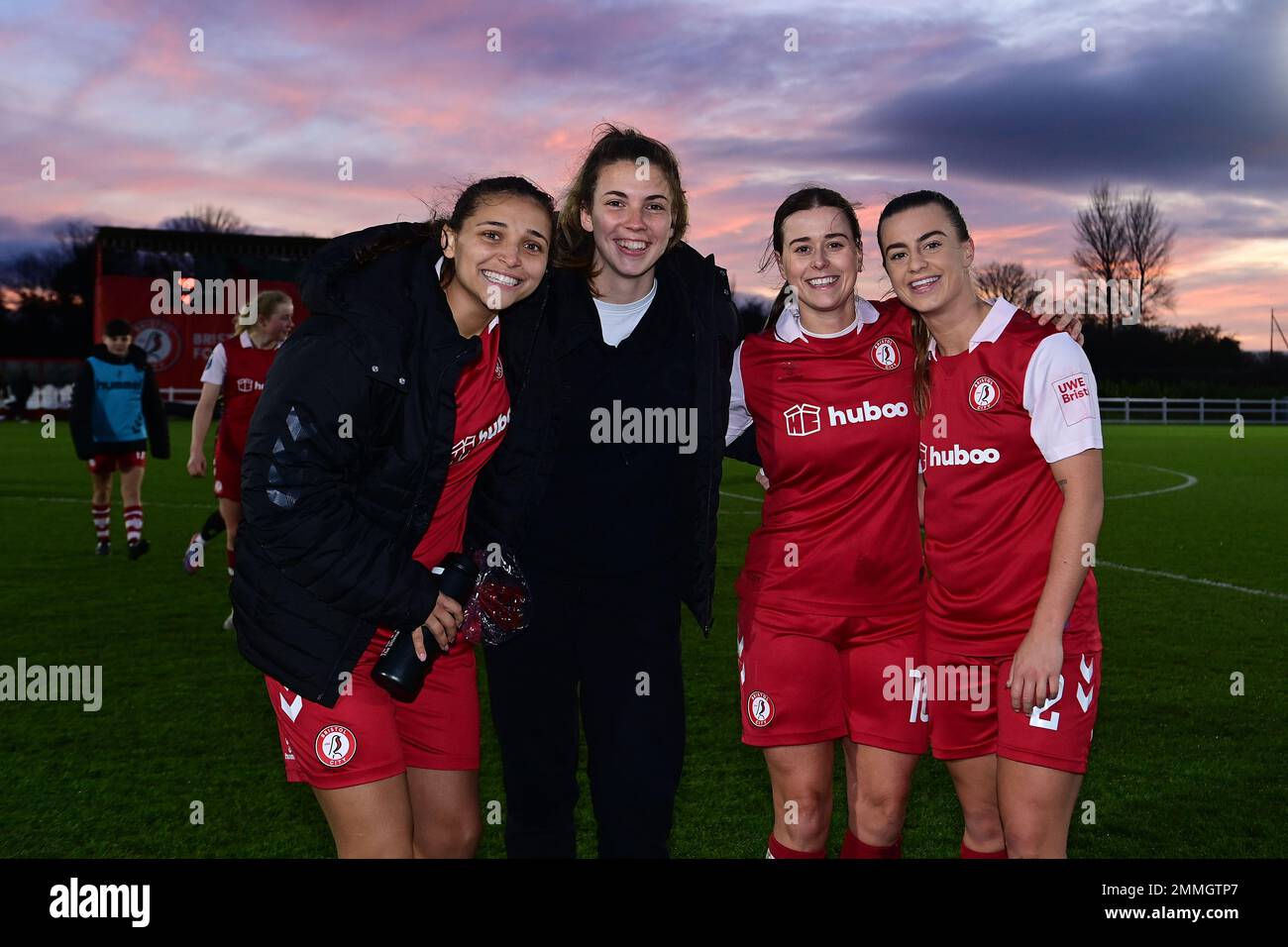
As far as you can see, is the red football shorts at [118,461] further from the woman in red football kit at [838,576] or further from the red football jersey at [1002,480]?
the red football jersey at [1002,480]

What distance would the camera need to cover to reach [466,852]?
331 cm

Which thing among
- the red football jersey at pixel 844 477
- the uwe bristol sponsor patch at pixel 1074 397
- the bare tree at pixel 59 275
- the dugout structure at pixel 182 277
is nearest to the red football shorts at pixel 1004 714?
the red football jersey at pixel 844 477

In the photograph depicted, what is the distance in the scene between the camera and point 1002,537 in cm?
312

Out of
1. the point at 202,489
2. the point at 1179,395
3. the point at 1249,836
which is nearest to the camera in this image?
the point at 1249,836

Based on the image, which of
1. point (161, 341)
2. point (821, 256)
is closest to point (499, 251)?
point (821, 256)

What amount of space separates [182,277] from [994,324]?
154 feet

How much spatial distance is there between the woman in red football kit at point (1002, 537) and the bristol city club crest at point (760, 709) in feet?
1.50

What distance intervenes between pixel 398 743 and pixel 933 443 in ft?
5.40

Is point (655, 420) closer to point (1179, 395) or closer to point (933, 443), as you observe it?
point (933, 443)

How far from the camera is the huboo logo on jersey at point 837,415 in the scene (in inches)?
132

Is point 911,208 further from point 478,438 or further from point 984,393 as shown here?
point 478,438

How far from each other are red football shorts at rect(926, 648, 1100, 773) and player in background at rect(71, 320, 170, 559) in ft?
33.7

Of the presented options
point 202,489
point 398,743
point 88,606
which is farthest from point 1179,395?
point 398,743

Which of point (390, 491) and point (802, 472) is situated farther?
point (802, 472)
